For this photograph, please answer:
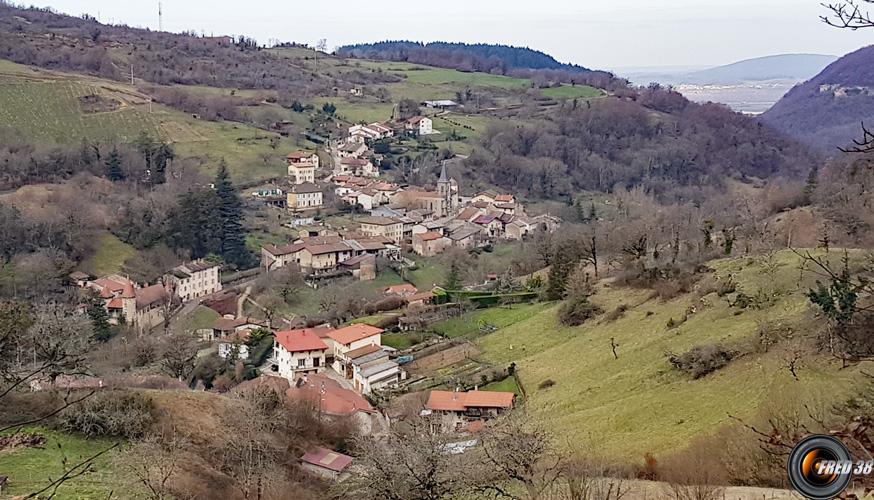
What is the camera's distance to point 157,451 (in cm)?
1041

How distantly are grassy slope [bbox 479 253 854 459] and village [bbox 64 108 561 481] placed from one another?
1636 millimetres

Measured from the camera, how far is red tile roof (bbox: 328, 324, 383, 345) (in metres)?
25.0

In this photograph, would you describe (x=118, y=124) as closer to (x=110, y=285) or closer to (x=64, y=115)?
(x=64, y=115)

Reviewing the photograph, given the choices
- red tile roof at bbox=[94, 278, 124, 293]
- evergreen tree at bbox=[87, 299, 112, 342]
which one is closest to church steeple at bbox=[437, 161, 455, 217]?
red tile roof at bbox=[94, 278, 124, 293]

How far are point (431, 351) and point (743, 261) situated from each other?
10132 mm

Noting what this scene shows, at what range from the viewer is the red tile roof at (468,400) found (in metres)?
18.6

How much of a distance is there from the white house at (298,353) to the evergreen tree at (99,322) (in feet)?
29.2

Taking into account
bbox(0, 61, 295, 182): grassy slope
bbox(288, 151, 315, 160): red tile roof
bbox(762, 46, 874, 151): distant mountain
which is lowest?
bbox(288, 151, 315, 160): red tile roof

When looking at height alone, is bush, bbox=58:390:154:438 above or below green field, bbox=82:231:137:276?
Answer: above

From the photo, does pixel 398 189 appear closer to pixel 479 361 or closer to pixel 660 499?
pixel 479 361

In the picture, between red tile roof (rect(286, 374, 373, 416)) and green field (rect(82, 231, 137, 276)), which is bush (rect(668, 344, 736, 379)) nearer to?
red tile roof (rect(286, 374, 373, 416))

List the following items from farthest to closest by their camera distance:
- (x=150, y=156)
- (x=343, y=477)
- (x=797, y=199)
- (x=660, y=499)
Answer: (x=150, y=156) < (x=797, y=199) < (x=343, y=477) < (x=660, y=499)

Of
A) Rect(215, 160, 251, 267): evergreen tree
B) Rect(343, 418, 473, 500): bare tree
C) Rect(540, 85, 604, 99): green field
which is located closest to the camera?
Rect(343, 418, 473, 500): bare tree

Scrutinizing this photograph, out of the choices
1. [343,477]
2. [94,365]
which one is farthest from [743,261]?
[94,365]
